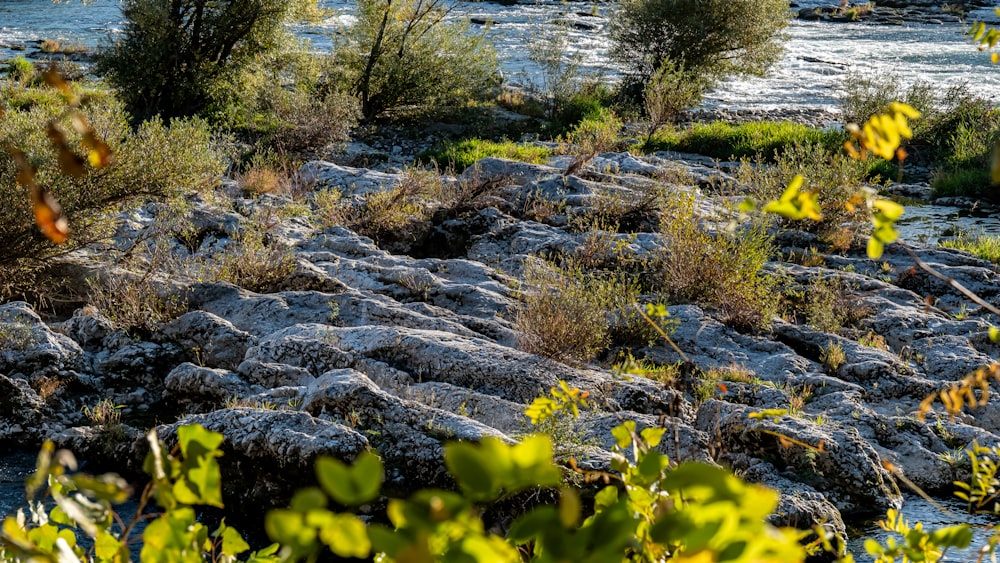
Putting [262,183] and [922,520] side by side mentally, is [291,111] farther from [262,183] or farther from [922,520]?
[922,520]

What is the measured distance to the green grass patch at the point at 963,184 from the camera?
1363 cm

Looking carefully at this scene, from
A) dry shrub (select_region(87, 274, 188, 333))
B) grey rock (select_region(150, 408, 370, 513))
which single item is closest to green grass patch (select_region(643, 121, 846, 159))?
dry shrub (select_region(87, 274, 188, 333))

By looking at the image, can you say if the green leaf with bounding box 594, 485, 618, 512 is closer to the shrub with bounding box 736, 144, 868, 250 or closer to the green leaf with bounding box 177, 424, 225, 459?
the green leaf with bounding box 177, 424, 225, 459

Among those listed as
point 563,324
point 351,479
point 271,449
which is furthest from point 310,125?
point 351,479

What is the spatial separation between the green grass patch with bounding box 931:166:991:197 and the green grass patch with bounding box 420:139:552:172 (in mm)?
6256

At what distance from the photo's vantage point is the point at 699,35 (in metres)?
20.8

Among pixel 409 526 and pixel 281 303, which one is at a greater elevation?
pixel 409 526

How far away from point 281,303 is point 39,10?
30433mm

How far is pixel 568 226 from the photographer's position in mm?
10000

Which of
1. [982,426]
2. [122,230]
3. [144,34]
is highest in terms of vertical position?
[144,34]

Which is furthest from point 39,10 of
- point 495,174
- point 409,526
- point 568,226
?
point 409,526

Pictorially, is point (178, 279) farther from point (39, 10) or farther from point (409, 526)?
point (39, 10)

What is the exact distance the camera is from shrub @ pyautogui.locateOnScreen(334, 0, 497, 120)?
18766mm

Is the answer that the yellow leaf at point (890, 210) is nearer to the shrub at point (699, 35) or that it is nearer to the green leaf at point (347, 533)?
the green leaf at point (347, 533)
